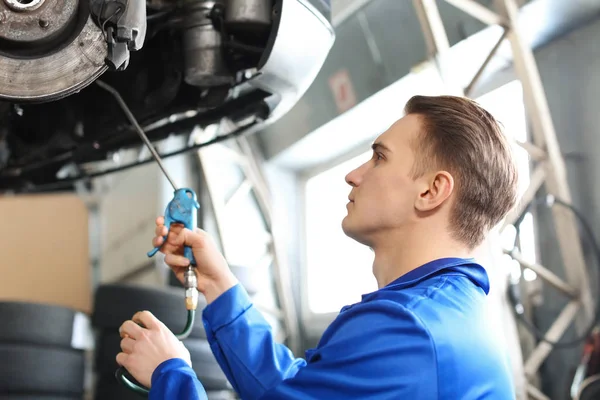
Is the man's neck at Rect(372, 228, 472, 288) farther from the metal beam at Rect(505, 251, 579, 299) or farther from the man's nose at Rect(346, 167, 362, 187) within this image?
the metal beam at Rect(505, 251, 579, 299)

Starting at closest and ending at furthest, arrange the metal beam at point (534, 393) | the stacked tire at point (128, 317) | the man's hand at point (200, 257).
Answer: the man's hand at point (200, 257), the stacked tire at point (128, 317), the metal beam at point (534, 393)

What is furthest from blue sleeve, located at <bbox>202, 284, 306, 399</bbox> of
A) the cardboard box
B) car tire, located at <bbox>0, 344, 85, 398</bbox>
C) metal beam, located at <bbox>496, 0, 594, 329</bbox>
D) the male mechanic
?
the cardboard box

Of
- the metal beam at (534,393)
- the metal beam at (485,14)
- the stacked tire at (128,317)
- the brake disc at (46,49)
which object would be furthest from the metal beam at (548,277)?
the brake disc at (46,49)

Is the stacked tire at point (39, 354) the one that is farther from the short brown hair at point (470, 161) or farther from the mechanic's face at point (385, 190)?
the short brown hair at point (470, 161)

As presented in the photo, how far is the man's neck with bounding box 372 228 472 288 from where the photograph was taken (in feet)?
3.26

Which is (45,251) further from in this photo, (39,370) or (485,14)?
(485,14)

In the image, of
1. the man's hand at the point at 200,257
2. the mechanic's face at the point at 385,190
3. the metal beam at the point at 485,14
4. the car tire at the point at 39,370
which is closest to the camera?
the mechanic's face at the point at 385,190

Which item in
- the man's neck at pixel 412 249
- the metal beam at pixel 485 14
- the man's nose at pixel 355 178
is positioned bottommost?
the man's neck at pixel 412 249

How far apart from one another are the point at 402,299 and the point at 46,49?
611 millimetres

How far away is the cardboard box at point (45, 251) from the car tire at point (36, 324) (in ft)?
6.09

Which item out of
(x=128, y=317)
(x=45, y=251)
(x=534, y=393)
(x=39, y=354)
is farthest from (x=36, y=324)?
(x=45, y=251)

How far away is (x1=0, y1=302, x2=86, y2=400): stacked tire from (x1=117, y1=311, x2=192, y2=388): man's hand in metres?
1.23

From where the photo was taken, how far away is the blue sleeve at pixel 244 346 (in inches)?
42.8

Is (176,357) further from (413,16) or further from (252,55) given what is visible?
(413,16)
